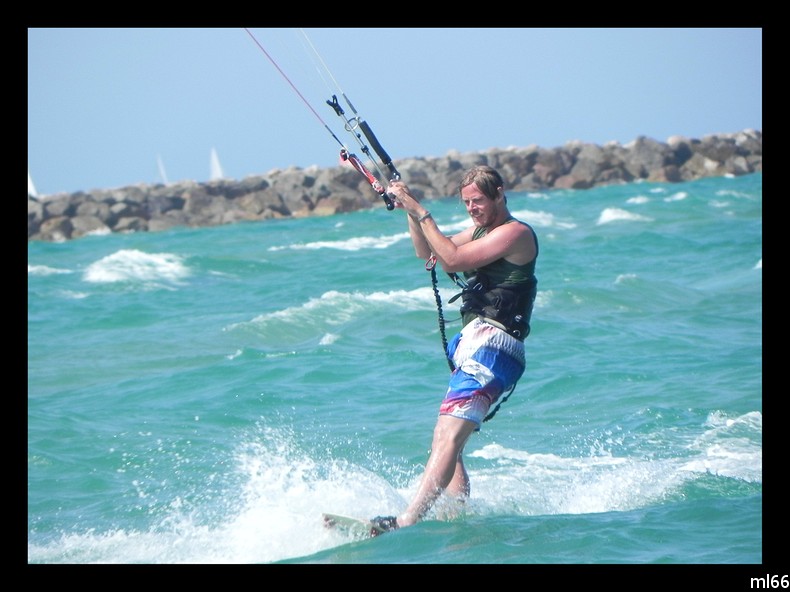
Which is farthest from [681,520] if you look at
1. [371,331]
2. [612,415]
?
[371,331]

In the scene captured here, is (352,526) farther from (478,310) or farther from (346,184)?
(346,184)

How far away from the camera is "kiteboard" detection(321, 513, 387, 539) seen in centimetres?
547

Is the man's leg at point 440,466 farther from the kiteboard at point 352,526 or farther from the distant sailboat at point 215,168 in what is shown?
the distant sailboat at point 215,168

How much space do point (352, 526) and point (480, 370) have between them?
97cm

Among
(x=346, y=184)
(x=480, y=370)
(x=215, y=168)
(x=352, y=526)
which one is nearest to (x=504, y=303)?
(x=480, y=370)

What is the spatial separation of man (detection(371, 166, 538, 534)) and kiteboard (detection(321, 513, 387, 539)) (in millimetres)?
24

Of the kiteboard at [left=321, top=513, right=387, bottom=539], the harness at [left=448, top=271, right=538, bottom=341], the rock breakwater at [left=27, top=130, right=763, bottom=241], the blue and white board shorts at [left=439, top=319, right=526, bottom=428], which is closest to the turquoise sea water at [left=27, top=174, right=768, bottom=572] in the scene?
the kiteboard at [left=321, top=513, right=387, bottom=539]

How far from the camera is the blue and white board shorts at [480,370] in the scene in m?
5.57

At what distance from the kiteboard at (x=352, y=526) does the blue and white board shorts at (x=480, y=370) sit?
2.11 ft

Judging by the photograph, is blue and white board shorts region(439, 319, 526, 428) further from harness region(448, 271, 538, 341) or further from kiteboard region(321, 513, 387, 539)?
kiteboard region(321, 513, 387, 539)

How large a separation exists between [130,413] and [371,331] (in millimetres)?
4243

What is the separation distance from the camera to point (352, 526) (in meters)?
5.53
